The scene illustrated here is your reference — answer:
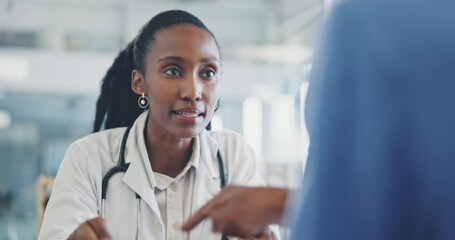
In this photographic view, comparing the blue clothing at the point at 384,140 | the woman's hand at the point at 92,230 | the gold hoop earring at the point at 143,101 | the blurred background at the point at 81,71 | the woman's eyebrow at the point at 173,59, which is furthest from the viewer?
the blurred background at the point at 81,71

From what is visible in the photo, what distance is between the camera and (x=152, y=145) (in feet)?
4.31

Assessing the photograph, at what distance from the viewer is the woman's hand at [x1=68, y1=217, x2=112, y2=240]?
39.1 inches

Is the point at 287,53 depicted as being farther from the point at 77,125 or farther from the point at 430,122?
the point at 430,122

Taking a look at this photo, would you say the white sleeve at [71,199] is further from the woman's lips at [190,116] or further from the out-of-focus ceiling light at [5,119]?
the out-of-focus ceiling light at [5,119]

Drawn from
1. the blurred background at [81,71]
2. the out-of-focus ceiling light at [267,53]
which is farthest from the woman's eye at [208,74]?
the out-of-focus ceiling light at [267,53]

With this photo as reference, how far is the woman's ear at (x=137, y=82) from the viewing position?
136 centimetres

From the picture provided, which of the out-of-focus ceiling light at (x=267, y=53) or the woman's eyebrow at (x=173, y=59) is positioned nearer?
the woman's eyebrow at (x=173, y=59)

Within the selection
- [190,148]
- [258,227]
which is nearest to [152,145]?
[190,148]

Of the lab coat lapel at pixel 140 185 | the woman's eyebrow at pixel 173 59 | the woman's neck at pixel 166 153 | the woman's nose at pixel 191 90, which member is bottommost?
the lab coat lapel at pixel 140 185

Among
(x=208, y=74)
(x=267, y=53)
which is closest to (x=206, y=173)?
(x=208, y=74)

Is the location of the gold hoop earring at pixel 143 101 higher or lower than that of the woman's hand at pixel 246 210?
higher

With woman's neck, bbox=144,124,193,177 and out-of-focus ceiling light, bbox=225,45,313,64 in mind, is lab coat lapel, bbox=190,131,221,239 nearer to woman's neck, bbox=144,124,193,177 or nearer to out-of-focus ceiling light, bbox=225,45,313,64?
woman's neck, bbox=144,124,193,177

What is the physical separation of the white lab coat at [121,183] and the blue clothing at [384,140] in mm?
758

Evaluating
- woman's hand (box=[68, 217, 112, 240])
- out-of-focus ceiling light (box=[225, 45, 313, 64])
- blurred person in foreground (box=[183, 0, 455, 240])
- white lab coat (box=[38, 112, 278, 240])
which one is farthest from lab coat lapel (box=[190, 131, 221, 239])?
out-of-focus ceiling light (box=[225, 45, 313, 64])
